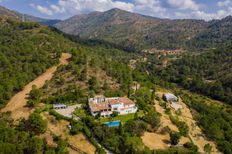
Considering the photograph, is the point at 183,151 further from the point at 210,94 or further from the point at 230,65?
the point at 230,65

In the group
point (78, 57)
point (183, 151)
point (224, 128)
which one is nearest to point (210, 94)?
point (224, 128)

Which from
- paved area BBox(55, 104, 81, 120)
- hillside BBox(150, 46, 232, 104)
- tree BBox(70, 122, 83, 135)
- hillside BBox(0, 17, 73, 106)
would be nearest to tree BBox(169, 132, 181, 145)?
tree BBox(70, 122, 83, 135)

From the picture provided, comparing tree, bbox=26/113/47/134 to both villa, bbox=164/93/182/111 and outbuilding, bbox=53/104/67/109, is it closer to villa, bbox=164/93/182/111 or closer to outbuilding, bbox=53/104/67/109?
outbuilding, bbox=53/104/67/109

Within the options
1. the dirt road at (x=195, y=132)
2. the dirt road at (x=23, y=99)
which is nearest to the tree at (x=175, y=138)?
the dirt road at (x=195, y=132)

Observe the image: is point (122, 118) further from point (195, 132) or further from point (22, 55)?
point (22, 55)

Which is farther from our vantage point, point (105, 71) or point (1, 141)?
point (105, 71)

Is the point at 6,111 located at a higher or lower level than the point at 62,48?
lower

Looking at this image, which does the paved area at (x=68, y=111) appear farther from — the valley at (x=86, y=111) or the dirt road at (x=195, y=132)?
the dirt road at (x=195, y=132)
